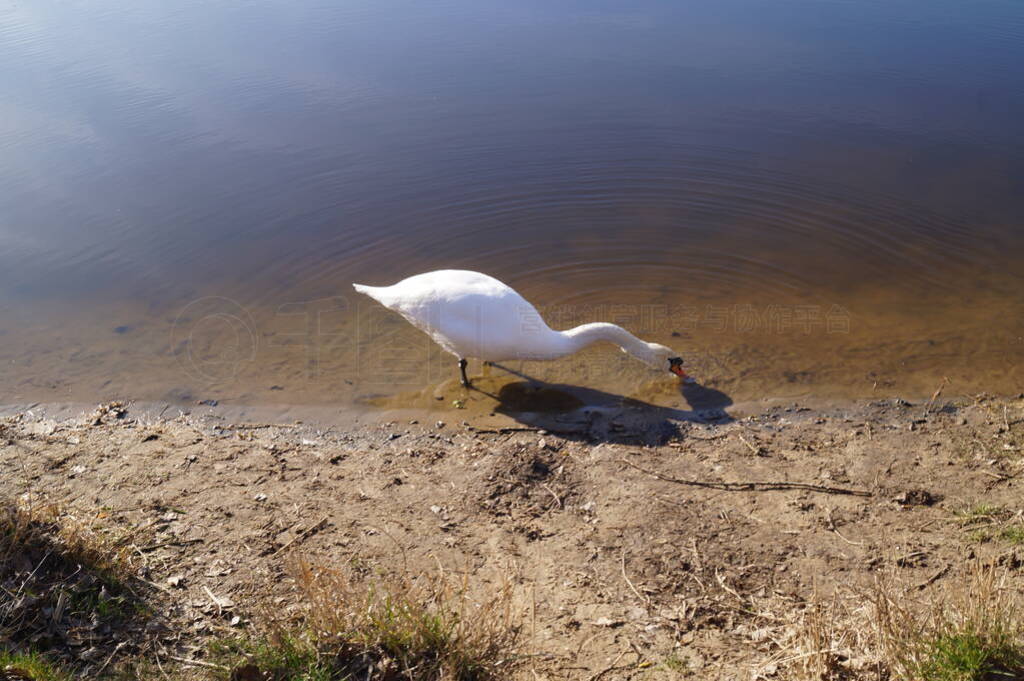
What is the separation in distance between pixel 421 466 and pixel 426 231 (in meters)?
5.67

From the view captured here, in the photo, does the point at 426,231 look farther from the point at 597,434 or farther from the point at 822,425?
the point at 822,425

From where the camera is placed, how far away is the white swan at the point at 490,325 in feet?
22.5

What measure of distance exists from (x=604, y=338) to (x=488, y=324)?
4.35 ft

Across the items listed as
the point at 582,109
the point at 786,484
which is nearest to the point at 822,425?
the point at 786,484

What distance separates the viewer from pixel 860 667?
124 inches

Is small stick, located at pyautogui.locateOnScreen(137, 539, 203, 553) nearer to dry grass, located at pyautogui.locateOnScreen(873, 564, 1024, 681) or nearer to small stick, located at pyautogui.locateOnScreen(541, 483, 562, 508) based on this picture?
small stick, located at pyautogui.locateOnScreen(541, 483, 562, 508)

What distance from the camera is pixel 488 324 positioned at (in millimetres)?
6844

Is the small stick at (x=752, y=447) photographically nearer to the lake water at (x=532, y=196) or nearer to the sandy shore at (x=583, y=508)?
the sandy shore at (x=583, y=508)

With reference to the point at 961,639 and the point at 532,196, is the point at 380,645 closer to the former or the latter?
the point at 961,639

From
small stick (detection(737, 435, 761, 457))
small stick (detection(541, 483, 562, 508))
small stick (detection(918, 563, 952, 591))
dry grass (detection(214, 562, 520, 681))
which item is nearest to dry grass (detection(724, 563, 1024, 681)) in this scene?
small stick (detection(918, 563, 952, 591))

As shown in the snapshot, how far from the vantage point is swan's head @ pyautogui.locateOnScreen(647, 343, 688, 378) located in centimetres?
729

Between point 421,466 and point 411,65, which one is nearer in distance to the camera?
point 421,466

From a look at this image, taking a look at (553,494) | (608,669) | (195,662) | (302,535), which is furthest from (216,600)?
(553,494)

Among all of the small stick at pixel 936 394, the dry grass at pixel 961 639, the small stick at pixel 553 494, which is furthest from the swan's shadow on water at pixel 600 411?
the dry grass at pixel 961 639
